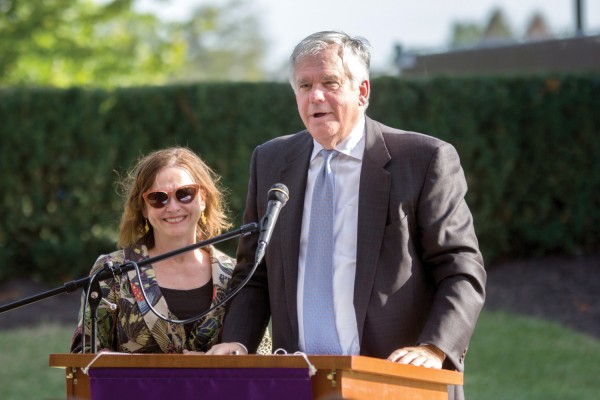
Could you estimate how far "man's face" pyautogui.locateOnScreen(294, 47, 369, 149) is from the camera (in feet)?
14.3

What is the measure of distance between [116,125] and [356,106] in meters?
8.28

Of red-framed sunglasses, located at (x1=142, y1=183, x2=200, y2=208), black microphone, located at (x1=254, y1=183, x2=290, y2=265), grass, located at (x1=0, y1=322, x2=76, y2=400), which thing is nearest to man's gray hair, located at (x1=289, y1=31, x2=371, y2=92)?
black microphone, located at (x1=254, y1=183, x2=290, y2=265)

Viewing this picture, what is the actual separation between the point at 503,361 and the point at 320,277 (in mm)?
6155

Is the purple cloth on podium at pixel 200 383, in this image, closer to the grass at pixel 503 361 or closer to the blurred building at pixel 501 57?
the grass at pixel 503 361

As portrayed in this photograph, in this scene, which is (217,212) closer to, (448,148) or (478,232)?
(448,148)

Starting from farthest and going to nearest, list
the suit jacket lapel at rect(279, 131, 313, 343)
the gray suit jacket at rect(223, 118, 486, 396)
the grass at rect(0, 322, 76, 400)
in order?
the grass at rect(0, 322, 76, 400)
the suit jacket lapel at rect(279, 131, 313, 343)
the gray suit jacket at rect(223, 118, 486, 396)

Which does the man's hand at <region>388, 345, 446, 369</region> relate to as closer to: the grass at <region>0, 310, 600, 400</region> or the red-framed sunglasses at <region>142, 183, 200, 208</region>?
the red-framed sunglasses at <region>142, 183, 200, 208</region>

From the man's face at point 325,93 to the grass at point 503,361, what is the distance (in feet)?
17.4

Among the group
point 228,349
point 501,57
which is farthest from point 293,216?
point 501,57

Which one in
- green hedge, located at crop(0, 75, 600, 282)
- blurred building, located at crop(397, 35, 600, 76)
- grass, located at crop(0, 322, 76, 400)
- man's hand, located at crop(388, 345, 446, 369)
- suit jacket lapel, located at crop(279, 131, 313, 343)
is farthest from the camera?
blurred building, located at crop(397, 35, 600, 76)

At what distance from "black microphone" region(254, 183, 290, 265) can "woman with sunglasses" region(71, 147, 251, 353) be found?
2.87 feet

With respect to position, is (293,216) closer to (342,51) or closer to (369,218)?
(369,218)

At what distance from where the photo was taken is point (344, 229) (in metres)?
4.46

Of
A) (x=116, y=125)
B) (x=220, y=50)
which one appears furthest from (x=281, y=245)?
(x=220, y=50)
